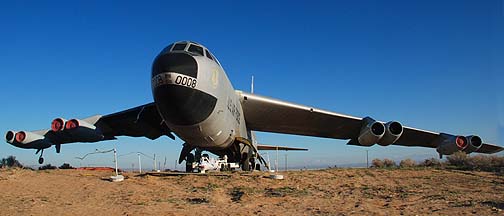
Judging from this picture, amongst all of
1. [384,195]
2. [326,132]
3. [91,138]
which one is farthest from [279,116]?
[384,195]

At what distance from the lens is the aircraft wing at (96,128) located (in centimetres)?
1631

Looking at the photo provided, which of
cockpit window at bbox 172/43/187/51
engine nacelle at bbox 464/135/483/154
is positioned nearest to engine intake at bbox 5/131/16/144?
cockpit window at bbox 172/43/187/51

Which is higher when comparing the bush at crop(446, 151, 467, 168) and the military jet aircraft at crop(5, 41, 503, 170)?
the military jet aircraft at crop(5, 41, 503, 170)

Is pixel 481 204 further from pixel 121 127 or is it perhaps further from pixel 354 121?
pixel 121 127

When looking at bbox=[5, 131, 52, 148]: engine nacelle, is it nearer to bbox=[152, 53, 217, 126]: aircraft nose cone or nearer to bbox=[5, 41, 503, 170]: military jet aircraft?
bbox=[5, 41, 503, 170]: military jet aircraft

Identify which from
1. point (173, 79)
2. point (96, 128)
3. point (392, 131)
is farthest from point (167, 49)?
point (392, 131)

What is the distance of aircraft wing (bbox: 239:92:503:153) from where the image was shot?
1728cm

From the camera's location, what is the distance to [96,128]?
57.0 feet

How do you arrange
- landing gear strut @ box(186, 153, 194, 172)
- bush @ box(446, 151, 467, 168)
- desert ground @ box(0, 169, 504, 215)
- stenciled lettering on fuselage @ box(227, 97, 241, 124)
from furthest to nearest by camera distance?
bush @ box(446, 151, 467, 168), landing gear strut @ box(186, 153, 194, 172), stenciled lettering on fuselage @ box(227, 97, 241, 124), desert ground @ box(0, 169, 504, 215)

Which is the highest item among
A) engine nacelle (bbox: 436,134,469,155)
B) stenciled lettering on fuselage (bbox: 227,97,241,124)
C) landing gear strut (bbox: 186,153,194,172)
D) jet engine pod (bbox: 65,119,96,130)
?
stenciled lettering on fuselage (bbox: 227,97,241,124)

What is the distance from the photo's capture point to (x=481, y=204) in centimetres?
714

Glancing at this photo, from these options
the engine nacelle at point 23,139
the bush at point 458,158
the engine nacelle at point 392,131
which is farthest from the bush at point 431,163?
the engine nacelle at point 23,139

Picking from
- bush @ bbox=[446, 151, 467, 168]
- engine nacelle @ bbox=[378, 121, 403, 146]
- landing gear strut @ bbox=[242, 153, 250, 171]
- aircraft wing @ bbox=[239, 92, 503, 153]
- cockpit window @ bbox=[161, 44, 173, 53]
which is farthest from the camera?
bush @ bbox=[446, 151, 467, 168]

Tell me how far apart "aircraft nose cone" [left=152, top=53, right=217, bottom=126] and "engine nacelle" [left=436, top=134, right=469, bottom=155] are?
1197cm
